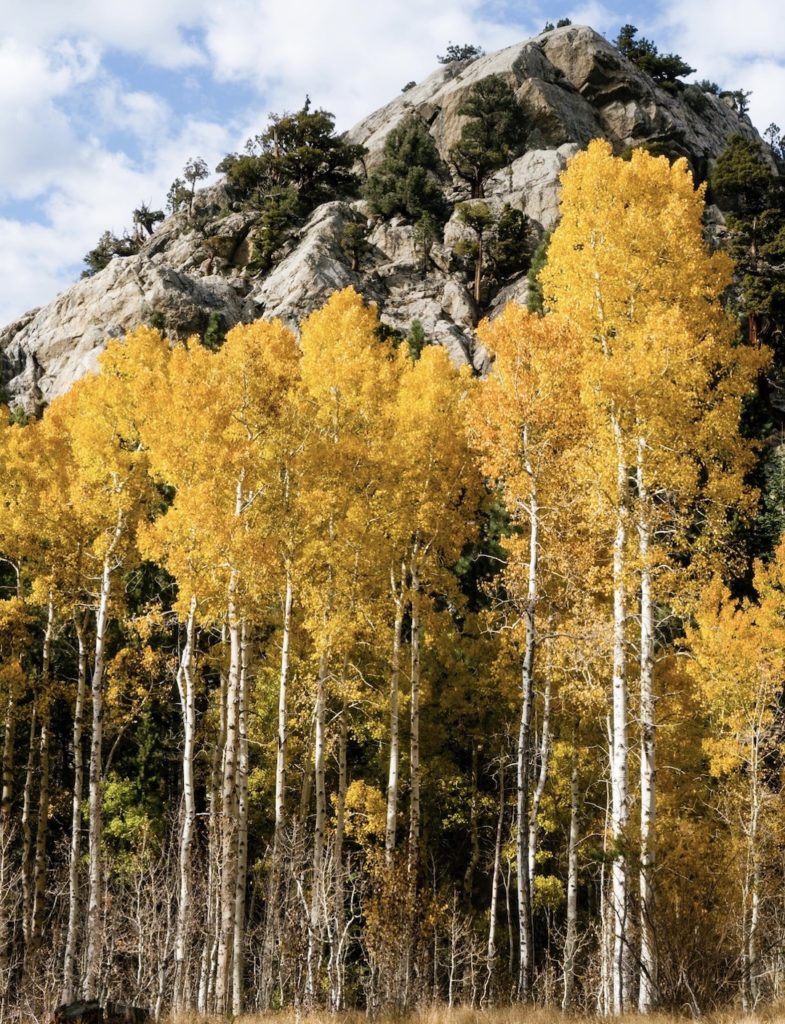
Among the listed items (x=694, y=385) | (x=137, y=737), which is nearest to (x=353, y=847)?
(x=137, y=737)

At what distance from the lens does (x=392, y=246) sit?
60.2 meters

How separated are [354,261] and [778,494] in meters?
35.0

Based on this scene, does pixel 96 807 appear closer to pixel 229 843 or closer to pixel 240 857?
pixel 240 857

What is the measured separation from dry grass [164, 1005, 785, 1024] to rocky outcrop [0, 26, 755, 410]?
140 feet

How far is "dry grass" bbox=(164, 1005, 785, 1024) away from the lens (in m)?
6.91

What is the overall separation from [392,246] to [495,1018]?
57862 mm

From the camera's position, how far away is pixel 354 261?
58188 mm

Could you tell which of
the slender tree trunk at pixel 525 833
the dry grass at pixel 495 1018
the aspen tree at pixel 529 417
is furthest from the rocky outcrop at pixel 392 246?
the dry grass at pixel 495 1018

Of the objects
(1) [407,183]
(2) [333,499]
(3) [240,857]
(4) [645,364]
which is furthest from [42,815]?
(1) [407,183]

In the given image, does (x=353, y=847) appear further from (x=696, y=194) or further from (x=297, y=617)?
(x=696, y=194)

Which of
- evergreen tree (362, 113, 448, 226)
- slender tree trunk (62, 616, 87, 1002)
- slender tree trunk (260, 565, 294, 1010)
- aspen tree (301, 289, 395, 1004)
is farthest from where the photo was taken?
evergreen tree (362, 113, 448, 226)

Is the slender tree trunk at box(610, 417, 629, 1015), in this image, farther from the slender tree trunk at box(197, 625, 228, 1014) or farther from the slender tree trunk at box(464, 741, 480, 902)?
the slender tree trunk at box(464, 741, 480, 902)

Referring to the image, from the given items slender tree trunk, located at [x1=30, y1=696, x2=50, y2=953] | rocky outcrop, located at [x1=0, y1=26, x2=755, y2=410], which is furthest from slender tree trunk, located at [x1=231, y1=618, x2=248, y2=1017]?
rocky outcrop, located at [x1=0, y1=26, x2=755, y2=410]

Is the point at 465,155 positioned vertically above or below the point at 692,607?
above
